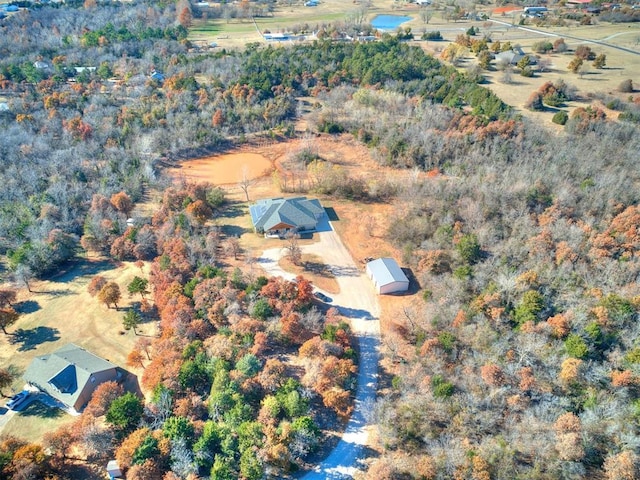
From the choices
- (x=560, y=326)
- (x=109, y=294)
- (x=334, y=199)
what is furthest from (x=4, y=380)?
(x=560, y=326)

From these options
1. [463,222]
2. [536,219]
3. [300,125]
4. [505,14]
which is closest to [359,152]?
[300,125]

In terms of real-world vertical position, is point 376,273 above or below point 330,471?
above

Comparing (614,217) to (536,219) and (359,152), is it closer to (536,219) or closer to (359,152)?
(536,219)

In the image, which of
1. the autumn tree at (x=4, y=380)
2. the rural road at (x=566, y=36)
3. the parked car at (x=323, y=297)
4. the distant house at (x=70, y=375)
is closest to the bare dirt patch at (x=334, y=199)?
the parked car at (x=323, y=297)

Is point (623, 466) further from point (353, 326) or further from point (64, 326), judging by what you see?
point (64, 326)

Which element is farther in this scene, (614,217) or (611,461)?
(614,217)

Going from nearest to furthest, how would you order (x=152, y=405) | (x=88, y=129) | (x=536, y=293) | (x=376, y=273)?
(x=152, y=405)
(x=536, y=293)
(x=376, y=273)
(x=88, y=129)
